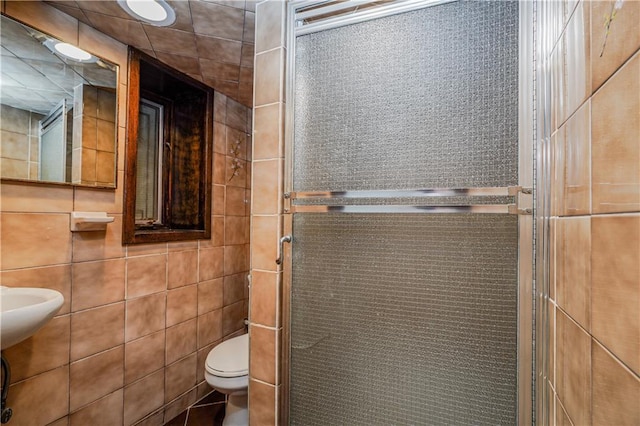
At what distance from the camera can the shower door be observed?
857 mm

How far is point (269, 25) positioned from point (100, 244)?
4.71ft

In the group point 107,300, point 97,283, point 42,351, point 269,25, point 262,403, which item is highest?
point 269,25

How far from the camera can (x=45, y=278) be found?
1.37 meters

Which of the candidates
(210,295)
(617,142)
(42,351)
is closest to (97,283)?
(42,351)

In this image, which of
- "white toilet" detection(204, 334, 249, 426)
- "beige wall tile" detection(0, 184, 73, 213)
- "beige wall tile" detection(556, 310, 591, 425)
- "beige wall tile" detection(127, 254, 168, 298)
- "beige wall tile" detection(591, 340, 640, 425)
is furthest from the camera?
"beige wall tile" detection(127, 254, 168, 298)

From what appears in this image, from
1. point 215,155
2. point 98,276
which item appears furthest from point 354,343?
point 215,155

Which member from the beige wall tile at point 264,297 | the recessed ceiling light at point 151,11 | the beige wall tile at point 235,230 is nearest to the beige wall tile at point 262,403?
the beige wall tile at point 264,297

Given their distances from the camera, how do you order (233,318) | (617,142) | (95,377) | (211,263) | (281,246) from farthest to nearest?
(233,318), (211,263), (95,377), (281,246), (617,142)

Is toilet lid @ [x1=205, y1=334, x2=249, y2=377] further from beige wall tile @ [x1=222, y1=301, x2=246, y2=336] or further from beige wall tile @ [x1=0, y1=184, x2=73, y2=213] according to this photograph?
beige wall tile @ [x1=0, y1=184, x2=73, y2=213]

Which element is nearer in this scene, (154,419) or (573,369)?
(573,369)

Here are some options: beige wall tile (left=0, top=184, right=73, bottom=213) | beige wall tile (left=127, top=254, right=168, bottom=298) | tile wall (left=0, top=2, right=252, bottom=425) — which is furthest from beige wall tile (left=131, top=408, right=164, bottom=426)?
beige wall tile (left=0, top=184, right=73, bottom=213)

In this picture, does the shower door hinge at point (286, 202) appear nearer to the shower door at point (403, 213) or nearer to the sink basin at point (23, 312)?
the shower door at point (403, 213)

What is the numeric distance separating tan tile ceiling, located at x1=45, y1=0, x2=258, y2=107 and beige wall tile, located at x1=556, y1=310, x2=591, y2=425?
165 centimetres

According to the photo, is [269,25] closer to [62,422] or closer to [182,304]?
[182,304]
